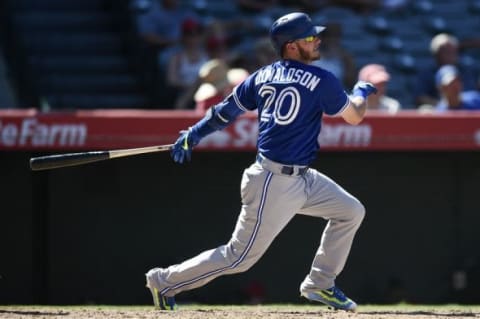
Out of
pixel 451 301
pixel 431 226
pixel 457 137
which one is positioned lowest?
pixel 451 301

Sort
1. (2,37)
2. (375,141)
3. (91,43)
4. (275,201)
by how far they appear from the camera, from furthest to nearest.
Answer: (91,43) < (2,37) < (375,141) < (275,201)

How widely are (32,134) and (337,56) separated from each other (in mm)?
3391

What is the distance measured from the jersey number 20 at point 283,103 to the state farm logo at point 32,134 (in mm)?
2984

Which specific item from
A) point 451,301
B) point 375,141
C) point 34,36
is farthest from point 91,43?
point 451,301

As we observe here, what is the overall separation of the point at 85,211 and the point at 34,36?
3.54 metres

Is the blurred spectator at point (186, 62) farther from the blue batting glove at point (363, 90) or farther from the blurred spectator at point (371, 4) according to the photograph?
the blue batting glove at point (363, 90)

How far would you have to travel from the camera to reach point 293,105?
595 centimetres

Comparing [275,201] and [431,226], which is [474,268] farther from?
[275,201]

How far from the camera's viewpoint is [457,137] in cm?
875

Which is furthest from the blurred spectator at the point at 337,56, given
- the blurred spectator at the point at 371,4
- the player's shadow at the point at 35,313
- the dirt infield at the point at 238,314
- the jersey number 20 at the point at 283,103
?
the player's shadow at the point at 35,313

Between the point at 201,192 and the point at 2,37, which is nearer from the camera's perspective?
the point at 201,192

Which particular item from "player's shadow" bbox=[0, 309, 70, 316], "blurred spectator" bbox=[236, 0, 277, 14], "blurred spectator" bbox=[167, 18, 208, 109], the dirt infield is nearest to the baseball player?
the dirt infield

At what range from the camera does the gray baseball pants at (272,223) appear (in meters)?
6.04

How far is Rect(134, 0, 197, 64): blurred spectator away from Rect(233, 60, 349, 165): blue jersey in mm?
5109
